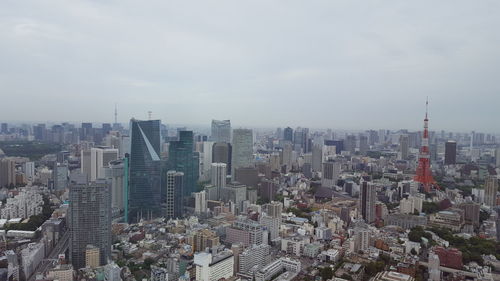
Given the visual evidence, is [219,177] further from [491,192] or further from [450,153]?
[450,153]

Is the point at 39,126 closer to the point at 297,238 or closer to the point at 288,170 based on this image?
the point at 288,170

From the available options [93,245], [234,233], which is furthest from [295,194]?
[93,245]

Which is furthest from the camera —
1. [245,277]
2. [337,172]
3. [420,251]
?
[337,172]

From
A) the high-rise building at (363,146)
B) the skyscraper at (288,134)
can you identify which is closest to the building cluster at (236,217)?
the high-rise building at (363,146)

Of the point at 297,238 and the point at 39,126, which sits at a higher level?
the point at 39,126

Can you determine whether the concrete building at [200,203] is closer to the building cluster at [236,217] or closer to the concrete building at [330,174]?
the building cluster at [236,217]
